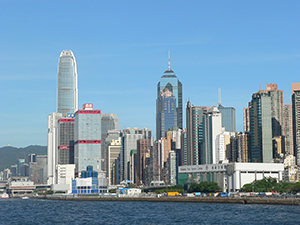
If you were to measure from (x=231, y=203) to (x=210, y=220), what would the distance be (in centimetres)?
7116

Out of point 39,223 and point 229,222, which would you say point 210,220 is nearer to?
point 229,222

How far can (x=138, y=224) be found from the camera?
11550cm

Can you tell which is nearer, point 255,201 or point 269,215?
point 269,215

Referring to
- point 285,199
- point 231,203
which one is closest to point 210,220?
point 285,199

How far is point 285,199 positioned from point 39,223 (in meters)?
83.9

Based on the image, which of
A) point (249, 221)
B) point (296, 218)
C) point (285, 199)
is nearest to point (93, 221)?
point (249, 221)

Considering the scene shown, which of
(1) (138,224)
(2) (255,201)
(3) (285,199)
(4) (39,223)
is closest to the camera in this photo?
(1) (138,224)

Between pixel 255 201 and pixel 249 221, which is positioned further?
pixel 255 201

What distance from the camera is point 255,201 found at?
181 metres

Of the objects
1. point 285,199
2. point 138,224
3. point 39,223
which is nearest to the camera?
point 138,224

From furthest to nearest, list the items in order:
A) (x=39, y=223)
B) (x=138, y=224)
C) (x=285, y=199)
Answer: (x=285, y=199), (x=39, y=223), (x=138, y=224)

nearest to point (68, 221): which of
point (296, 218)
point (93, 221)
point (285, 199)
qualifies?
point (93, 221)

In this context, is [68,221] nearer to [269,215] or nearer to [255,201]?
[269,215]

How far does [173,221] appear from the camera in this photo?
122 m
